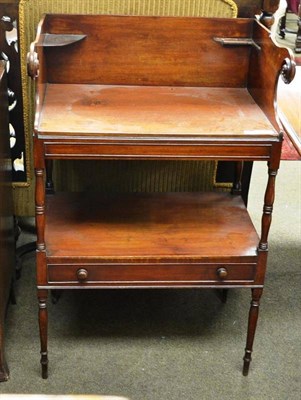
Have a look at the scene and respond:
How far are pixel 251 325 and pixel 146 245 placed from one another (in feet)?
1.44

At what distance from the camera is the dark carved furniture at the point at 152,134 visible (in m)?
1.69

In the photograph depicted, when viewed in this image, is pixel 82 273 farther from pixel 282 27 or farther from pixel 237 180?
pixel 282 27

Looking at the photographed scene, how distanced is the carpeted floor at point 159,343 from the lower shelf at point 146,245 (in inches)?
13.8

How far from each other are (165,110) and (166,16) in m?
0.34

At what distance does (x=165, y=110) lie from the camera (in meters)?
1.86

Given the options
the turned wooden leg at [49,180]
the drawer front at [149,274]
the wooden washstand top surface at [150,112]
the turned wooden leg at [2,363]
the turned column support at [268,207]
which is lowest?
the turned wooden leg at [2,363]

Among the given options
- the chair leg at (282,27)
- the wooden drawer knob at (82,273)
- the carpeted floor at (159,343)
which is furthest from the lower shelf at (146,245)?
the chair leg at (282,27)

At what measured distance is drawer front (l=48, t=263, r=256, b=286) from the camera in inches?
72.2

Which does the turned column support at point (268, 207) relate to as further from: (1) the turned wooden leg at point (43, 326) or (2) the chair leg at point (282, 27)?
(2) the chair leg at point (282, 27)

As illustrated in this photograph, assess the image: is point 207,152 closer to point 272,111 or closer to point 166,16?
point 272,111

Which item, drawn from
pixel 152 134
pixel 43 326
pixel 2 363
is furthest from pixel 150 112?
pixel 2 363

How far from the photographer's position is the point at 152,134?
5.46 feet

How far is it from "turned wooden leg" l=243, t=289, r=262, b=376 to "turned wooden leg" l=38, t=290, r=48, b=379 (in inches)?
25.4

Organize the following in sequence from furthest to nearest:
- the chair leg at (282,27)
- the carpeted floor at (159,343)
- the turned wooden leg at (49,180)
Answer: the chair leg at (282,27) → the turned wooden leg at (49,180) → the carpeted floor at (159,343)
